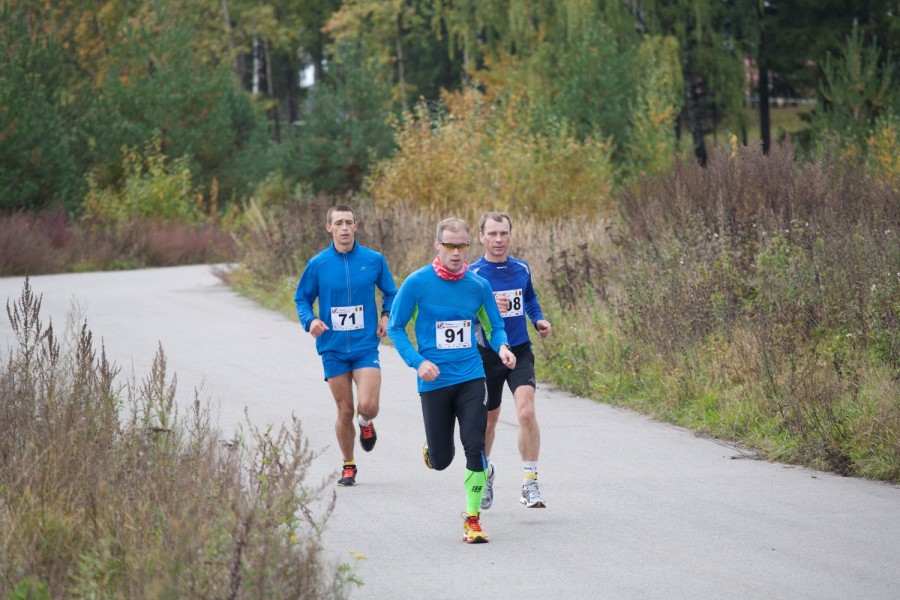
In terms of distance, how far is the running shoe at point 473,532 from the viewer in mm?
7383

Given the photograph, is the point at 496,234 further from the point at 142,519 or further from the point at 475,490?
the point at 142,519

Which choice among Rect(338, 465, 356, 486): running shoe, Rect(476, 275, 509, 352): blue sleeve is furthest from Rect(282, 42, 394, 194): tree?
Result: Rect(476, 275, 509, 352): blue sleeve

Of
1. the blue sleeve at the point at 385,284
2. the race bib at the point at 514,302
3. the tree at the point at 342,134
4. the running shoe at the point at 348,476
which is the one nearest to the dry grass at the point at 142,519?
the running shoe at the point at 348,476

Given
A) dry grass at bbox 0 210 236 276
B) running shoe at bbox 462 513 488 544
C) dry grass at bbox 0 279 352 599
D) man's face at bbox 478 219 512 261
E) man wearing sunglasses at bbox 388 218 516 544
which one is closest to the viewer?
dry grass at bbox 0 279 352 599

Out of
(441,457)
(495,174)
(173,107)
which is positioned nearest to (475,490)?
(441,457)

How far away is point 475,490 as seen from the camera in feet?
24.4

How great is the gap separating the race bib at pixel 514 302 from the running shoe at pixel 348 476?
162 cm

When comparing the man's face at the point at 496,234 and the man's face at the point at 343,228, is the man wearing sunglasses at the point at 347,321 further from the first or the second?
the man's face at the point at 496,234

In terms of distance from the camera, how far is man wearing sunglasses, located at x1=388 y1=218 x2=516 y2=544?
25.1 feet

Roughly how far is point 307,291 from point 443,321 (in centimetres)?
227

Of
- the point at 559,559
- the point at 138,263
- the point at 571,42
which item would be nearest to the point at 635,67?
the point at 571,42

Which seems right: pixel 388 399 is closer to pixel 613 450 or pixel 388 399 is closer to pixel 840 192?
pixel 613 450

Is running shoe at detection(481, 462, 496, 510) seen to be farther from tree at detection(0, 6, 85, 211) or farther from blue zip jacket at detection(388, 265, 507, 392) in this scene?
tree at detection(0, 6, 85, 211)

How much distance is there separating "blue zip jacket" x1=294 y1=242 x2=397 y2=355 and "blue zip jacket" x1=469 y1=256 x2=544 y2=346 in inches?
43.8
